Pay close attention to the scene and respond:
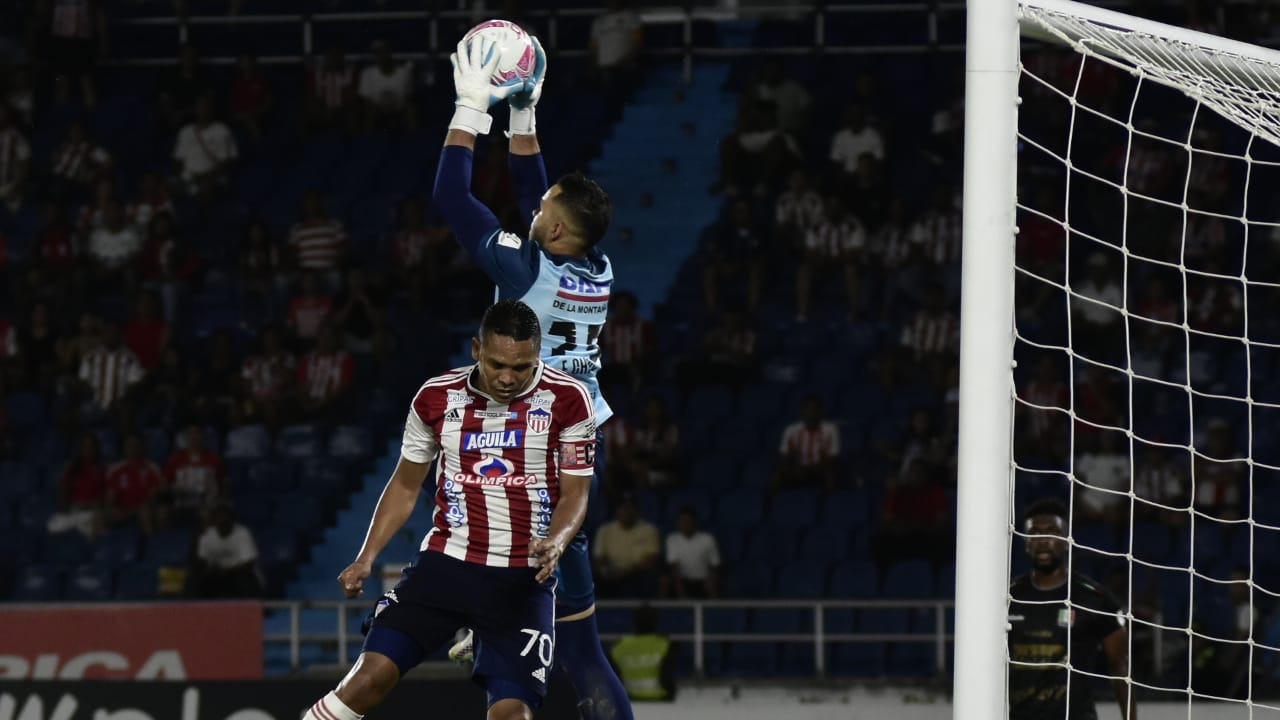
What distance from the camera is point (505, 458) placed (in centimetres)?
550

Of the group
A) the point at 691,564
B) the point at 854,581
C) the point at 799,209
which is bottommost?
the point at 854,581

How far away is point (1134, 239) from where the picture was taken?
14.3m

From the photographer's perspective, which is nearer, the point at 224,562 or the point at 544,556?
the point at 544,556

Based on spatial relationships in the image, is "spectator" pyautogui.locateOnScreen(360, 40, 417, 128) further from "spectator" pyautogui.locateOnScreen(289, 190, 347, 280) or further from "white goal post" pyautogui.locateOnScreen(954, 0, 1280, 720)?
"white goal post" pyautogui.locateOnScreen(954, 0, 1280, 720)

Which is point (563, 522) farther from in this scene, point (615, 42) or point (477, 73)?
point (615, 42)

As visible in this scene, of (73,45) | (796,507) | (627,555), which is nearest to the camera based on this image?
(627,555)

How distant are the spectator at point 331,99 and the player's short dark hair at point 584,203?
10754 millimetres

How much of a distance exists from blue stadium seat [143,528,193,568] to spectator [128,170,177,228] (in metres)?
3.20

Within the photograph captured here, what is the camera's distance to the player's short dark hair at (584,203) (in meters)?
5.77

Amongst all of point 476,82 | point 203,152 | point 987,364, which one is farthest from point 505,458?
point 203,152

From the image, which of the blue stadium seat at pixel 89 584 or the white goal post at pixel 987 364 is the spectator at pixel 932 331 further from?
the white goal post at pixel 987 364

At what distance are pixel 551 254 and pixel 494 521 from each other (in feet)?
2.98

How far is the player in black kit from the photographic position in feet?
24.6

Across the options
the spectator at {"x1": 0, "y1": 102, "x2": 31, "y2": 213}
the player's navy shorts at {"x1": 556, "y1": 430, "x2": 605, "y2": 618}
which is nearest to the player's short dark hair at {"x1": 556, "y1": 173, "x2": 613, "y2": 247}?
the player's navy shorts at {"x1": 556, "y1": 430, "x2": 605, "y2": 618}
